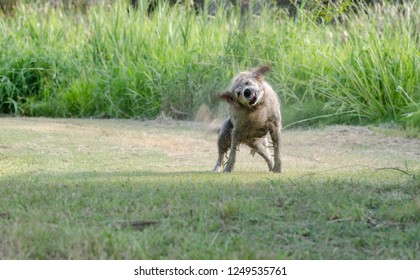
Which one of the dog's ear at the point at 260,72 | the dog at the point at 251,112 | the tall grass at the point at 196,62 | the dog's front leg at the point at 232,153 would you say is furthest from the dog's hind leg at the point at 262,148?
the tall grass at the point at 196,62

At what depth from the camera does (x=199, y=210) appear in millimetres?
4949

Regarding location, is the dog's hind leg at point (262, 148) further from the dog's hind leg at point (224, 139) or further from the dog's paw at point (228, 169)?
the dog's paw at point (228, 169)

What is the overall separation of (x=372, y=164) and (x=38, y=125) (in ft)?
18.8

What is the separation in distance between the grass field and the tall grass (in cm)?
388

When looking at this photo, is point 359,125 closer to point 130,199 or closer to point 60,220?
point 130,199

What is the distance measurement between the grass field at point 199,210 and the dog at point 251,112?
351 millimetres

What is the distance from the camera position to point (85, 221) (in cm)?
473

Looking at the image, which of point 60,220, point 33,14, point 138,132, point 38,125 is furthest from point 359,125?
point 33,14

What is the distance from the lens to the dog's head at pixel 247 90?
6.63 metres

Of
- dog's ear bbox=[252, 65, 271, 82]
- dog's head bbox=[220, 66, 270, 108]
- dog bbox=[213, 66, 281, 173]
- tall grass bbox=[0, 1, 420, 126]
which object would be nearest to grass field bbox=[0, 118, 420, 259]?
dog bbox=[213, 66, 281, 173]

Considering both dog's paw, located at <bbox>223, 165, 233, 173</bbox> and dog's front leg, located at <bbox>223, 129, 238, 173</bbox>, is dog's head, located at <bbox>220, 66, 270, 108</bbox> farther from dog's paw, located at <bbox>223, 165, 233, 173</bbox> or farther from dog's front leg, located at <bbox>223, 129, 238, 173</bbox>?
dog's paw, located at <bbox>223, 165, 233, 173</bbox>

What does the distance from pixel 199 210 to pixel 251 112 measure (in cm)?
208

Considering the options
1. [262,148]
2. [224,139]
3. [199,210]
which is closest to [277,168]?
[262,148]
